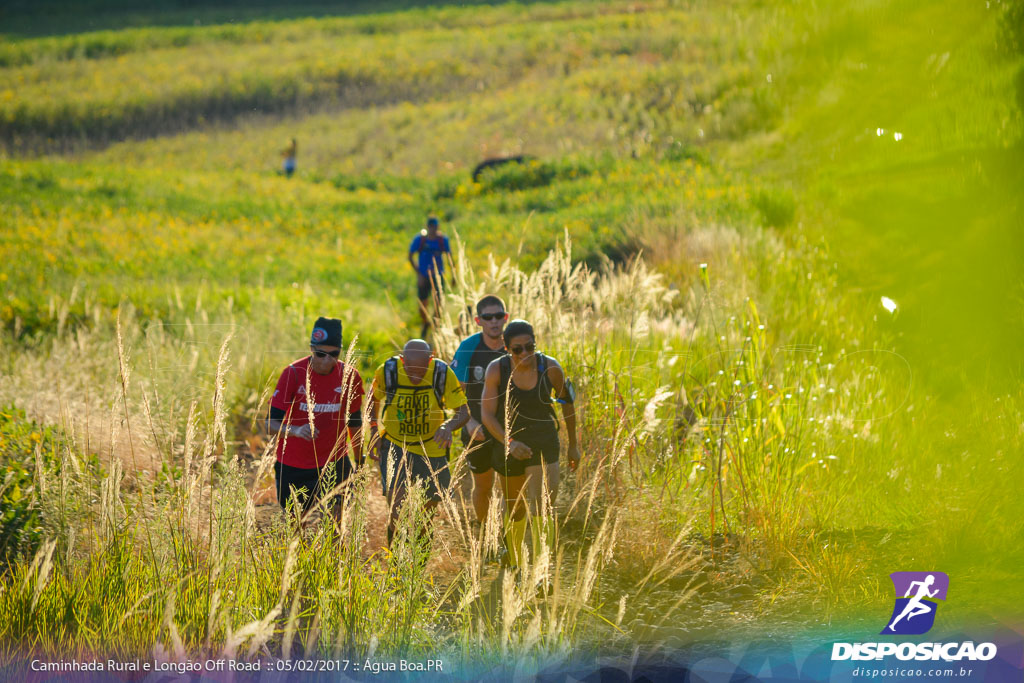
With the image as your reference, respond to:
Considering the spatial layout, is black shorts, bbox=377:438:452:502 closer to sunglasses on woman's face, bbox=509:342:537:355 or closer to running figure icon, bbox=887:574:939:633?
sunglasses on woman's face, bbox=509:342:537:355

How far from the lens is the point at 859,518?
517 cm

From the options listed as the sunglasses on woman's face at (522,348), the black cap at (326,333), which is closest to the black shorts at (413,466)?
the black cap at (326,333)

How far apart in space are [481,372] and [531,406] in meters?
0.63

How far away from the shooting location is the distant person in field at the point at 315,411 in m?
4.86

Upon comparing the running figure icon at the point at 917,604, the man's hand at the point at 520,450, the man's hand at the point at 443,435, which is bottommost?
the running figure icon at the point at 917,604

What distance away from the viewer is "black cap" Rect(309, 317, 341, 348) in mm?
4844

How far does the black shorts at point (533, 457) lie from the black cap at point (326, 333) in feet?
3.65

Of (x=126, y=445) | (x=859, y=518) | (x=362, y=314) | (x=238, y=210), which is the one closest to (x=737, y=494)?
(x=859, y=518)

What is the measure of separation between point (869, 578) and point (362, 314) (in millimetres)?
8495

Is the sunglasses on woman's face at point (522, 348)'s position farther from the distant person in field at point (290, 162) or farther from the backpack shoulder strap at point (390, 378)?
the distant person in field at point (290, 162)

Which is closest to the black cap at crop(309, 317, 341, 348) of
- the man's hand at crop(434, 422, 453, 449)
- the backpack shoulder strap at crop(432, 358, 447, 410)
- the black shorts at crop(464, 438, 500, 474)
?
the backpack shoulder strap at crop(432, 358, 447, 410)

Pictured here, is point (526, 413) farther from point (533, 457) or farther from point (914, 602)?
point (914, 602)

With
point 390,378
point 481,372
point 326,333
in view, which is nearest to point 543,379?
point 481,372

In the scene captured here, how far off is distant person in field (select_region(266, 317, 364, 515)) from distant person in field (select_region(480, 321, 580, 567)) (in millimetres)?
787
